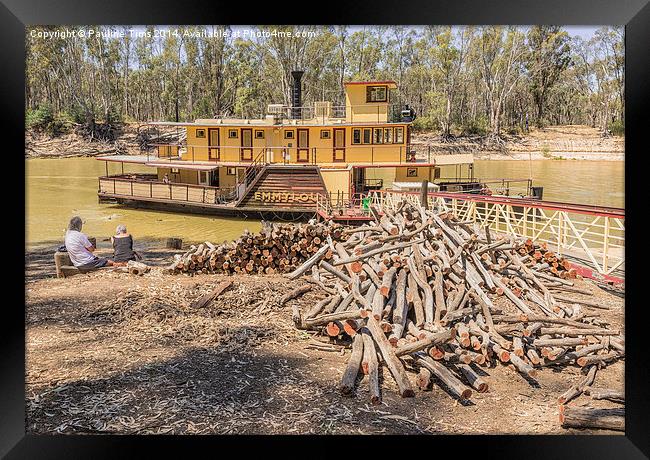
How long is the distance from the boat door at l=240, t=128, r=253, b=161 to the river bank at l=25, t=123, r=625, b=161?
16.2 meters

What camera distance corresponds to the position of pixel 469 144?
36281mm

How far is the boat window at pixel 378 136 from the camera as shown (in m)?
19.3

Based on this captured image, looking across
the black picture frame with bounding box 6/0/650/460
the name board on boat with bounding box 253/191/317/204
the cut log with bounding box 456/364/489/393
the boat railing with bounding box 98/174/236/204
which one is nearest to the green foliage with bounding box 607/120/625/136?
the black picture frame with bounding box 6/0/650/460

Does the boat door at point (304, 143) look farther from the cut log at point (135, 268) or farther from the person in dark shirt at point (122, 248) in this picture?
the cut log at point (135, 268)

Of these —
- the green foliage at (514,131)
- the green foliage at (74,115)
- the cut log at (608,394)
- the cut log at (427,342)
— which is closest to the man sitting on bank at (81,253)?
the cut log at (427,342)

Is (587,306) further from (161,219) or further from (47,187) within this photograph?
(47,187)

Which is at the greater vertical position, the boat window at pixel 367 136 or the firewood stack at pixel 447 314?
the boat window at pixel 367 136

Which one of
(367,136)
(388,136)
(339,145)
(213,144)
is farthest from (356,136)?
(213,144)

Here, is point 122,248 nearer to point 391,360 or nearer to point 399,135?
point 391,360

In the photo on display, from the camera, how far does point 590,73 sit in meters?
28.9

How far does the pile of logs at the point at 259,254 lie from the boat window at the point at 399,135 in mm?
10967

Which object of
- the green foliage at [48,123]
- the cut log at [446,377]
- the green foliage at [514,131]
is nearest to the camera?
the cut log at [446,377]

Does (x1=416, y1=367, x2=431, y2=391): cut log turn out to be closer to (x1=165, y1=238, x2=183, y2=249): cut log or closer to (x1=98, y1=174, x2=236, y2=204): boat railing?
(x1=165, y1=238, x2=183, y2=249): cut log
